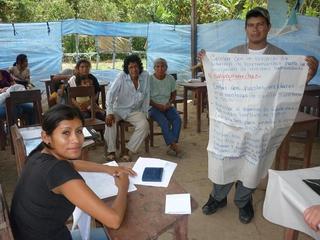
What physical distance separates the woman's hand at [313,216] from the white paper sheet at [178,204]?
46cm

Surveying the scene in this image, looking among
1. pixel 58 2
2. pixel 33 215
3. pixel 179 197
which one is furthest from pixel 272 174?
pixel 58 2

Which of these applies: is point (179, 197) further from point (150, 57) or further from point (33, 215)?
point (150, 57)

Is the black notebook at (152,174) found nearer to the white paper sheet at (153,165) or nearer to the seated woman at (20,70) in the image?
the white paper sheet at (153,165)

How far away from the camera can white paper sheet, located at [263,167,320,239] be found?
1454mm

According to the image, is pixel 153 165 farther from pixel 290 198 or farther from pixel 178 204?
pixel 290 198

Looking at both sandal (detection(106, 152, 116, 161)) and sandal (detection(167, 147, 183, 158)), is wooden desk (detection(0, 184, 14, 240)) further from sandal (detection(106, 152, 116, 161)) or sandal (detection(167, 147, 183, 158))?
sandal (detection(167, 147, 183, 158))

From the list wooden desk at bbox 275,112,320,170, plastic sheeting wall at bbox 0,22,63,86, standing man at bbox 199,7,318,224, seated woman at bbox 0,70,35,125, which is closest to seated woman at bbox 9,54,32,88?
seated woman at bbox 0,70,35,125

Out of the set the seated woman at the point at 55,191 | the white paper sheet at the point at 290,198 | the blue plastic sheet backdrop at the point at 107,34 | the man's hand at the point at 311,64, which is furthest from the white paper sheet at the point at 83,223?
the blue plastic sheet backdrop at the point at 107,34

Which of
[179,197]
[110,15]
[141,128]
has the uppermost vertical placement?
[110,15]

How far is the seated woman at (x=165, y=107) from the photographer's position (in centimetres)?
444

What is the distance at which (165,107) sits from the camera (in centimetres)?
459

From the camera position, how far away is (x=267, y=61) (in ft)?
7.46

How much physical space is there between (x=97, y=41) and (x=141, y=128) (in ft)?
22.5

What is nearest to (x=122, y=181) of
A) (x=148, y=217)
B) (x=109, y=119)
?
(x=148, y=217)
